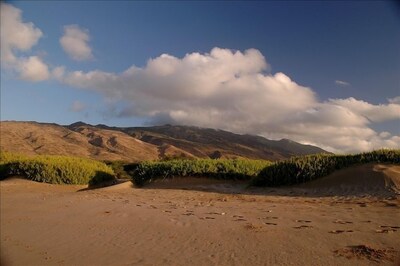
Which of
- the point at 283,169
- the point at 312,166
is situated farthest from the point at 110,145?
the point at 312,166

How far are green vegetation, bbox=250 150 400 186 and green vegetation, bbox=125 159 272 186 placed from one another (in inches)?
118

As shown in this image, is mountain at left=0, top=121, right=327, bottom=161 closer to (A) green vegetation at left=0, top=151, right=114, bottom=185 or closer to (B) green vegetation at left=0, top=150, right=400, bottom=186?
(A) green vegetation at left=0, top=151, right=114, bottom=185

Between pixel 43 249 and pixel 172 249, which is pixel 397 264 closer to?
pixel 172 249

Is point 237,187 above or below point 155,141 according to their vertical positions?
below

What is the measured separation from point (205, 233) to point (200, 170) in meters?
11.6

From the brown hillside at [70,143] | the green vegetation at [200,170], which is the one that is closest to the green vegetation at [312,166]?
the green vegetation at [200,170]

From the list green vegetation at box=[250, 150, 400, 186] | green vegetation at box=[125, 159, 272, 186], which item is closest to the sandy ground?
green vegetation at box=[250, 150, 400, 186]

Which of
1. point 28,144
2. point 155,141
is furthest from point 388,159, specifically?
point 155,141

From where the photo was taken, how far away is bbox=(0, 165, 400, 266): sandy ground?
552cm

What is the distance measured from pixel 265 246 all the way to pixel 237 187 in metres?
10.3

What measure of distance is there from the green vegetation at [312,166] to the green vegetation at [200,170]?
2989 millimetres

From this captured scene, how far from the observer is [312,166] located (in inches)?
573

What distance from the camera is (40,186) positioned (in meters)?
17.7

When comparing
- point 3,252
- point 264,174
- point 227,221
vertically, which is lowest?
point 3,252
